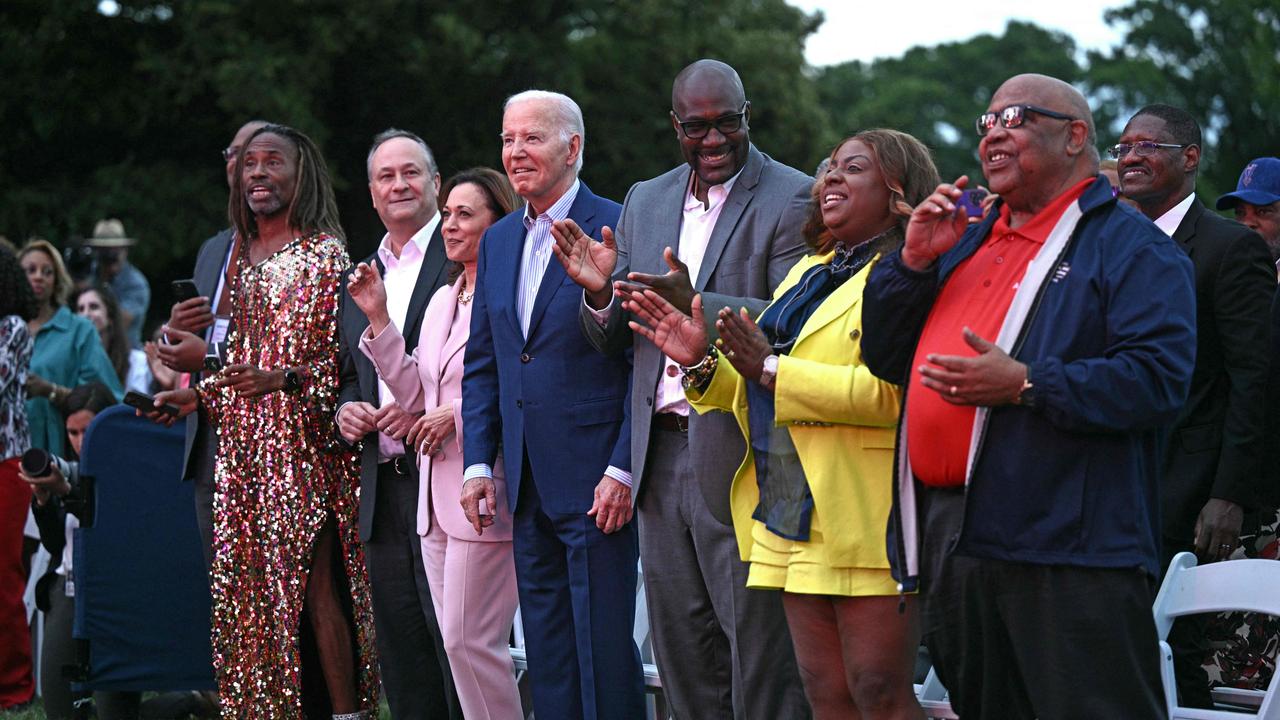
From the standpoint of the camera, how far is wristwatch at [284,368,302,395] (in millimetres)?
6016

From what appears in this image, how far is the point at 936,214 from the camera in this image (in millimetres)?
3715

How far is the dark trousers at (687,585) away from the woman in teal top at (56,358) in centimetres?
516

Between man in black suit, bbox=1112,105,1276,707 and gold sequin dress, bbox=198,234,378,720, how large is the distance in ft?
10.1

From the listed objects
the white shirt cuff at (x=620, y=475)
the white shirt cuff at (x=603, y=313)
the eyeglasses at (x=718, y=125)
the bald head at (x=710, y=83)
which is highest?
the bald head at (x=710, y=83)

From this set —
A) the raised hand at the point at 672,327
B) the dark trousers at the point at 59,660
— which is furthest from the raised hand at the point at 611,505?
the dark trousers at the point at 59,660

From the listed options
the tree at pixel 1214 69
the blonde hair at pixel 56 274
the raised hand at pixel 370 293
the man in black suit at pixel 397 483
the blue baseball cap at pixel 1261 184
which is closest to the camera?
the raised hand at pixel 370 293

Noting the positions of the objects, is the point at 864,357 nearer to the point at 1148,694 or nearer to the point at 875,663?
the point at 875,663

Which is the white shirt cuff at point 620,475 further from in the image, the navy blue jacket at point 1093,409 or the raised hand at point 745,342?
the navy blue jacket at point 1093,409

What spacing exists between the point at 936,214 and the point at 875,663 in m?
1.17

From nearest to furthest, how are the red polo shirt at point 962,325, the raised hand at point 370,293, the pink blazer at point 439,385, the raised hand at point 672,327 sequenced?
the red polo shirt at point 962,325 → the raised hand at point 672,327 → the pink blazer at point 439,385 → the raised hand at point 370,293

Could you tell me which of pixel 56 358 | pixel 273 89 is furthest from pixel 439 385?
pixel 273 89

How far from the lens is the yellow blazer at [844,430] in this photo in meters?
4.03

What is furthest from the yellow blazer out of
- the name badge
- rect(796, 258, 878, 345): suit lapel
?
the name badge

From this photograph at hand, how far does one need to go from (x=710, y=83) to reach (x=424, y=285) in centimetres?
168
